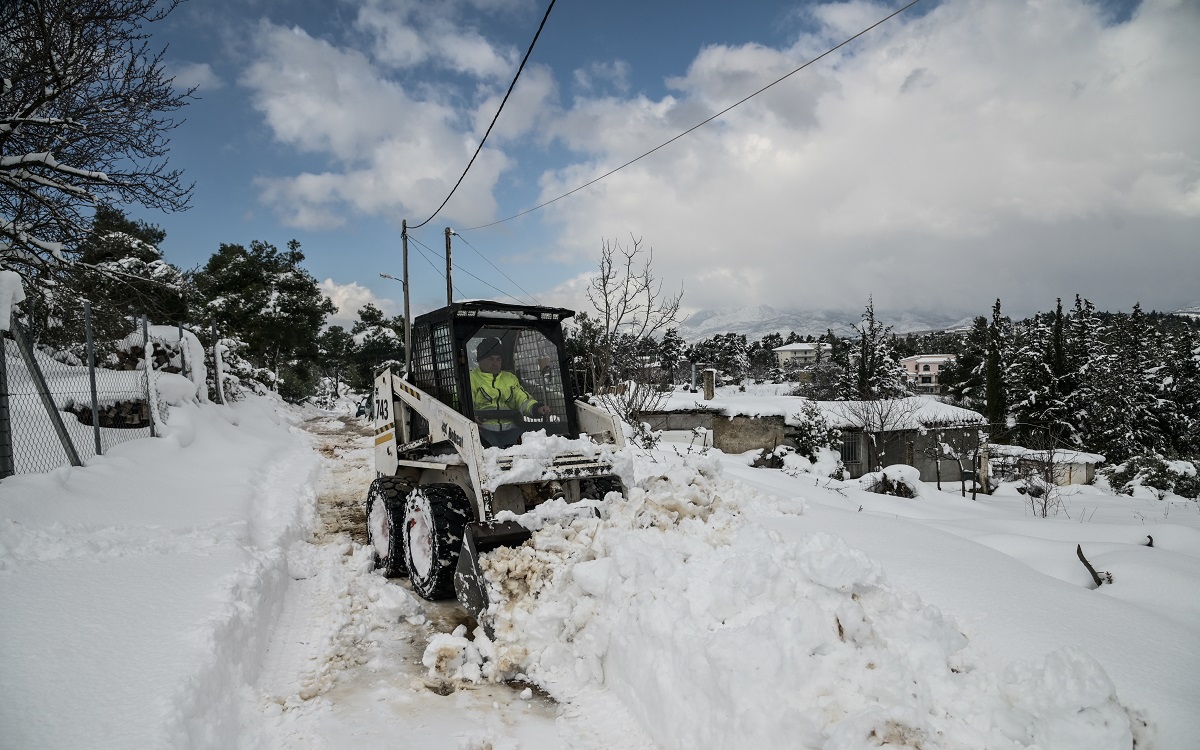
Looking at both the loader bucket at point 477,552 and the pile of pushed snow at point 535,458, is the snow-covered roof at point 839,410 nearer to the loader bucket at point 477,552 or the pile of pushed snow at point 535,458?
the pile of pushed snow at point 535,458

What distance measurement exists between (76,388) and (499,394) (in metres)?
7.11

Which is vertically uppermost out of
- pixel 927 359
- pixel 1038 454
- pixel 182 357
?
pixel 182 357

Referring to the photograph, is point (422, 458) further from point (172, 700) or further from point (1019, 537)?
point (1019, 537)

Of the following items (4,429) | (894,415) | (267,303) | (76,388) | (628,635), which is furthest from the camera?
(267,303)

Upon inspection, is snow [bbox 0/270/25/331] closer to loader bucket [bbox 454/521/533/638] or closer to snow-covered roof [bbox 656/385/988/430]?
loader bucket [bbox 454/521/533/638]

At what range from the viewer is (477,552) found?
15.4 feet

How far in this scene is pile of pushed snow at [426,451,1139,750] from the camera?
8.08 feet

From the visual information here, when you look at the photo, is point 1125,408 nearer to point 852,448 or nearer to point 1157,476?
point 852,448

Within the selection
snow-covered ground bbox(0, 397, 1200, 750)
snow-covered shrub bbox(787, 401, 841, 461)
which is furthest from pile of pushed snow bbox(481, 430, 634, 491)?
snow-covered shrub bbox(787, 401, 841, 461)

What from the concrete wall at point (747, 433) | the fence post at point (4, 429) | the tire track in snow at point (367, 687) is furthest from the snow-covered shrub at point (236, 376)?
the concrete wall at point (747, 433)

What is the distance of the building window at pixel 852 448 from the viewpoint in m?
25.7

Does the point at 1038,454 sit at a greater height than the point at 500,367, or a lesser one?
lesser

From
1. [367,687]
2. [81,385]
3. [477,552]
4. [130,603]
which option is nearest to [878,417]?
[477,552]

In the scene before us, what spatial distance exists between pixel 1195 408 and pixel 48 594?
4104 cm
